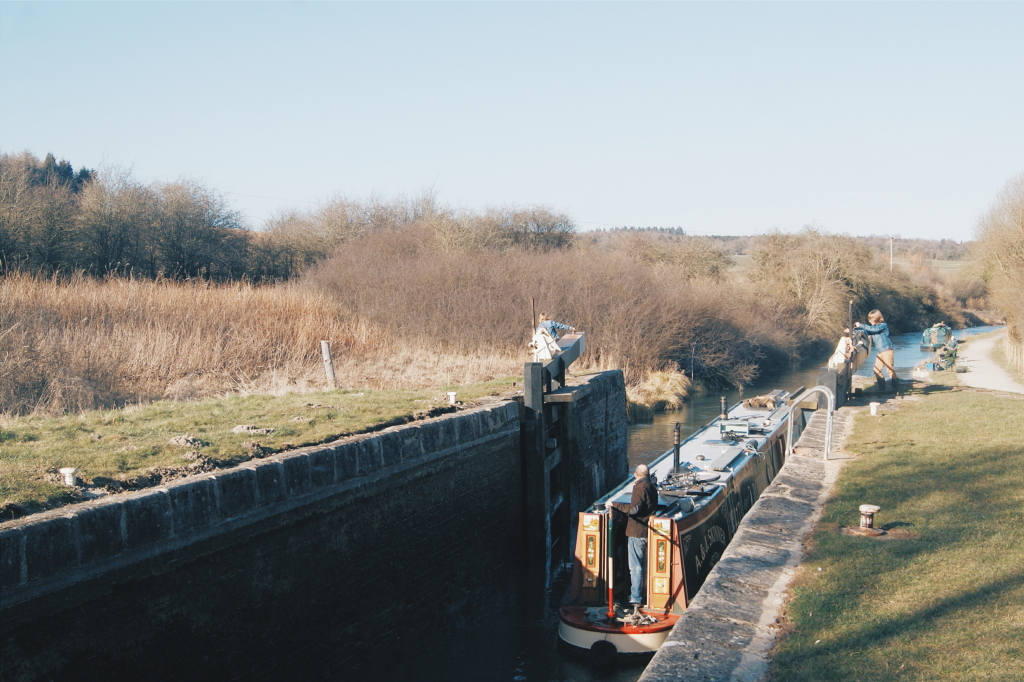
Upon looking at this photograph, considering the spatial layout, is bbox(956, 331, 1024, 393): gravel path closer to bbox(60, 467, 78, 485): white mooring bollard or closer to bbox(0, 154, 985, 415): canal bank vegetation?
bbox(0, 154, 985, 415): canal bank vegetation

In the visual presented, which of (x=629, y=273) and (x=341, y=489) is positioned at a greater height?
(x=629, y=273)

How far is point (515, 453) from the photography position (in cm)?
1228

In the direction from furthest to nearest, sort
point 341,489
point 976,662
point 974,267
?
point 974,267 → point 341,489 → point 976,662

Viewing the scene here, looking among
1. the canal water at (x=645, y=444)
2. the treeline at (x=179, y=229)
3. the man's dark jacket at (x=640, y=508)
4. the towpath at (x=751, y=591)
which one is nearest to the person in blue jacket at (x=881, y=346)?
the canal water at (x=645, y=444)

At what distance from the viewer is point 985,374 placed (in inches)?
858

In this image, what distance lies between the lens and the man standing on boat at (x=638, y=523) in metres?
9.16

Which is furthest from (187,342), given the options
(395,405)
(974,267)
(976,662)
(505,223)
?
(974,267)

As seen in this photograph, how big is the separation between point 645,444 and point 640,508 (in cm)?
1137

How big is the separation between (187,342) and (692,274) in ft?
96.4

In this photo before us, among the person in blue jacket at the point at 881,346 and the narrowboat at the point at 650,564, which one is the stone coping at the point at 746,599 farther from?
the person in blue jacket at the point at 881,346

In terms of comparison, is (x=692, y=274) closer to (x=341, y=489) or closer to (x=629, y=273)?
(x=629, y=273)

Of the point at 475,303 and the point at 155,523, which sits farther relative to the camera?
the point at 475,303

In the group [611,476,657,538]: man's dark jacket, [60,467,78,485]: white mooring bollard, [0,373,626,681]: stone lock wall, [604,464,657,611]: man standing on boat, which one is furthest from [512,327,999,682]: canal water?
[60,467,78,485]: white mooring bollard

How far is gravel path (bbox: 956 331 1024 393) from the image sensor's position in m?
18.4
